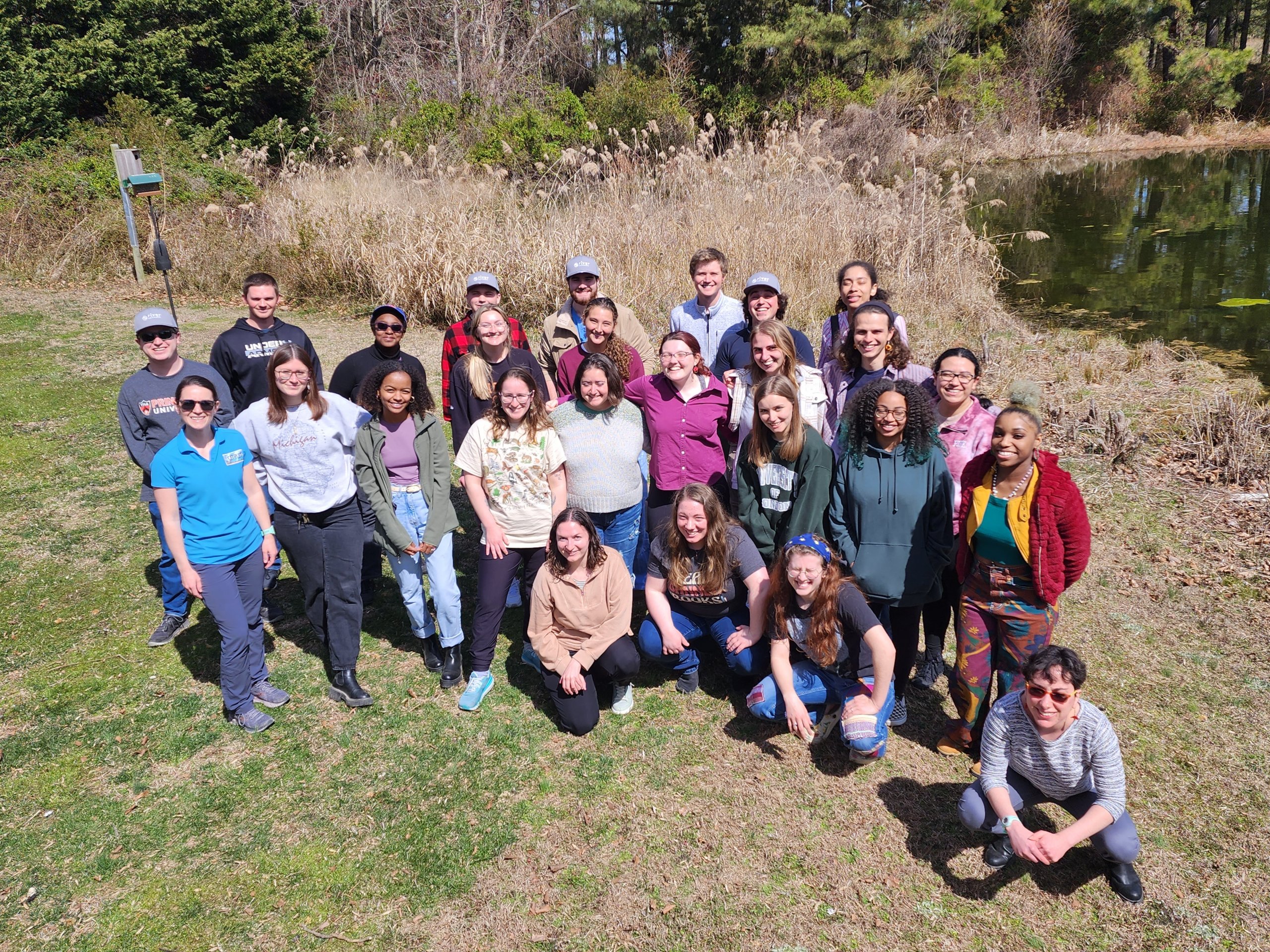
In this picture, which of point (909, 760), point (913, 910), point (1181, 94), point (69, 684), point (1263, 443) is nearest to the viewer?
point (913, 910)

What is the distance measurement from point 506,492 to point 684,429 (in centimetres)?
99

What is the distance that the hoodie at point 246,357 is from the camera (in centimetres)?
476

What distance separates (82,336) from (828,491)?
36.4ft

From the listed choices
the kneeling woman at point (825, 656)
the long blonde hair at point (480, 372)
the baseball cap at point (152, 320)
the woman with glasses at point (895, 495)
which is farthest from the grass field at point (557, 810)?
the baseball cap at point (152, 320)

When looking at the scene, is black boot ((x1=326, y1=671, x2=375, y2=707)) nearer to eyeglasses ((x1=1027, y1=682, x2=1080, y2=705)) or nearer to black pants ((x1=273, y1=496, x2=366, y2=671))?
black pants ((x1=273, y1=496, x2=366, y2=671))

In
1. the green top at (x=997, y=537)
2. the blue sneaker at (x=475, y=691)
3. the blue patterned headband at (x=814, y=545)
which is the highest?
the green top at (x=997, y=537)

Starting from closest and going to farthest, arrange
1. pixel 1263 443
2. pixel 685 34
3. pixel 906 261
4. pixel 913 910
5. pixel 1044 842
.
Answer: pixel 1044 842 → pixel 913 910 → pixel 1263 443 → pixel 906 261 → pixel 685 34

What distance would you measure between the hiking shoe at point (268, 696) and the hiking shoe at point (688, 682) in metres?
2.00

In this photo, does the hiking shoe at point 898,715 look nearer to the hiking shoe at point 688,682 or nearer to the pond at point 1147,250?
the hiking shoe at point 688,682

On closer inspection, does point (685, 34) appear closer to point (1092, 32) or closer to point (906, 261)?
point (1092, 32)

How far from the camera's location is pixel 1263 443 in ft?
20.8

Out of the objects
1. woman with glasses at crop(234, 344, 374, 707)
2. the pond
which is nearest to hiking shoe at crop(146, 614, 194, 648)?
woman with glasses at crop(234, 344, 374, 707)

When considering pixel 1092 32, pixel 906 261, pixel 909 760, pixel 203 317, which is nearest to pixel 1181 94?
pixel 1092 32

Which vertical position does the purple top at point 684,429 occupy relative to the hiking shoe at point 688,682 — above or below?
above
